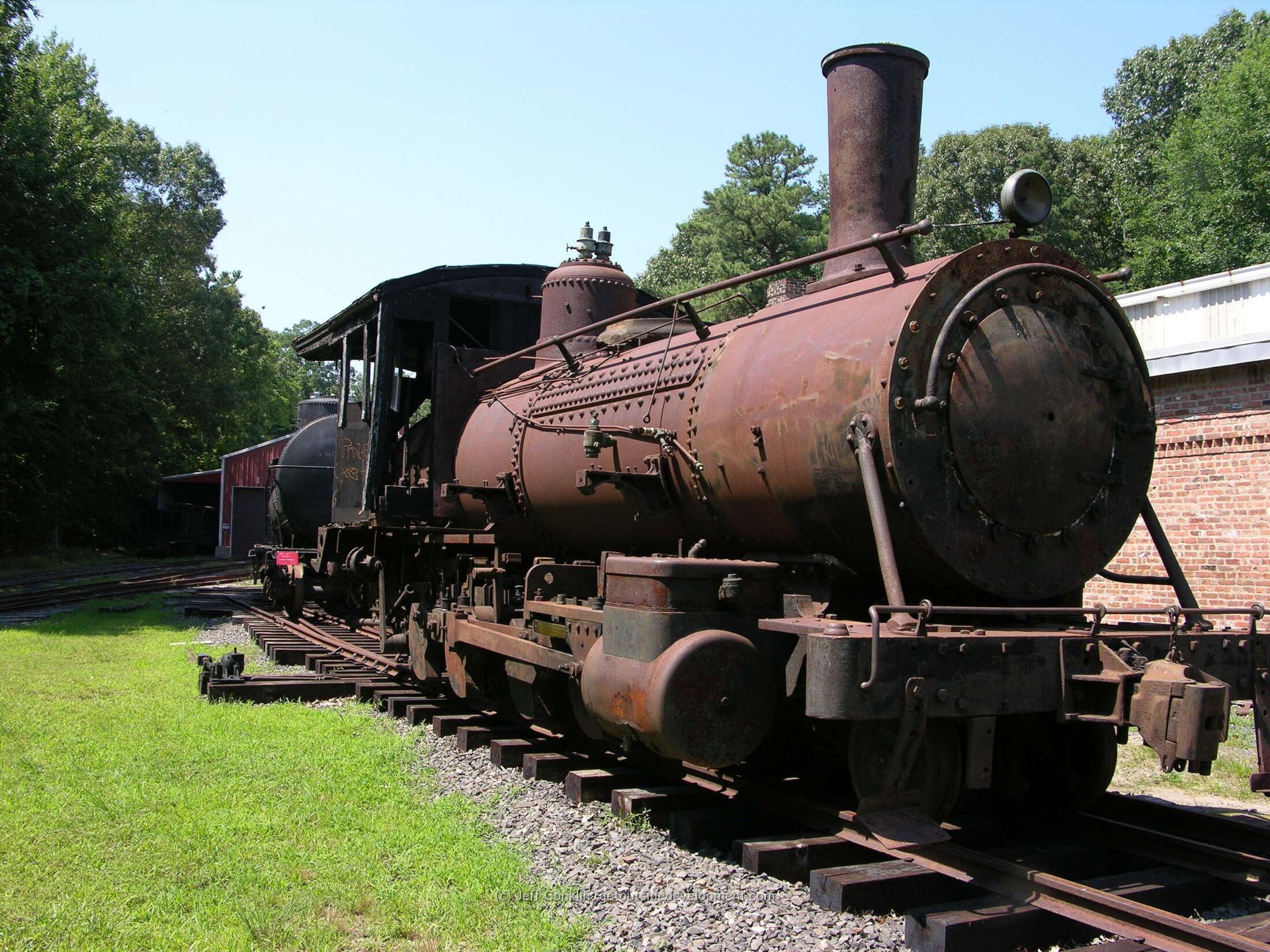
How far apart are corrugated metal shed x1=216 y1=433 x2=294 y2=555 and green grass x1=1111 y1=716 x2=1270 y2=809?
34.7 metres

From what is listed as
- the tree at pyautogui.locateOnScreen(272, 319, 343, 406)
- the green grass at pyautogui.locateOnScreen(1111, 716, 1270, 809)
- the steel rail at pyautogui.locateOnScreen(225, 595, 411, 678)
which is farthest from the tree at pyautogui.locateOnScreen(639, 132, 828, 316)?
the tree at pyautogui.locateOnScreen(272, 319, 343, 406)

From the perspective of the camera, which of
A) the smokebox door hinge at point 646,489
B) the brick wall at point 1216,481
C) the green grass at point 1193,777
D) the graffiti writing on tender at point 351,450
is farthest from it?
the graffiti writing on tender at point 351,450

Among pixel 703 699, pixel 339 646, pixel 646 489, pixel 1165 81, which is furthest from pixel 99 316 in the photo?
pixel 1165 81

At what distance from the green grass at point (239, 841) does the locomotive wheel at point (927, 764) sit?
1.46 m

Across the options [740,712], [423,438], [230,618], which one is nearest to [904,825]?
[740,712]

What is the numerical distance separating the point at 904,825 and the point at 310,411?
59.9 ft

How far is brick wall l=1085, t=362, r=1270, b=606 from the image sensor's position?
10336 millimetres

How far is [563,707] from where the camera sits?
679 centimetres

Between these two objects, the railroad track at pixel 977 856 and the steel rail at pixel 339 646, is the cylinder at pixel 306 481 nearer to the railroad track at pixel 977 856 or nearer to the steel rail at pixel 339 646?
the steel rail at pixel 339 646

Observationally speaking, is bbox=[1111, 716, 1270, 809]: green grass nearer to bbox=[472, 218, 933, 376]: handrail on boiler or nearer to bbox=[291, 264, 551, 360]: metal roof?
bbox=[472, 218, 933, 376]: handrail on boiler

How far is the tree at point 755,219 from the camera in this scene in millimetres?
37531

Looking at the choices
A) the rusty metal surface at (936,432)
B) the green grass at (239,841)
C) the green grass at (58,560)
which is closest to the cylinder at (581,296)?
the rusty metal surface at (936,432)

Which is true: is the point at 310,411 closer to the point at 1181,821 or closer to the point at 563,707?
the point at 563,707

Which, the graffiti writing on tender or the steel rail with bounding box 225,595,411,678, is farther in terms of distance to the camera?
the graffiti writing on tender
